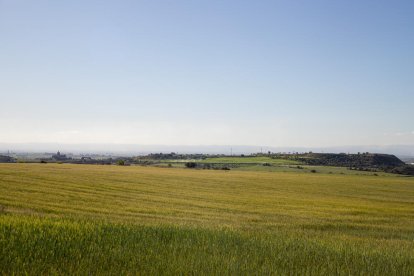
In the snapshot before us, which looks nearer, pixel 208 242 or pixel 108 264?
pixel 108 264

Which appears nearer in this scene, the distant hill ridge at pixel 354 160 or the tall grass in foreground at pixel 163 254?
the tall grass in foreground at pixel 163 254

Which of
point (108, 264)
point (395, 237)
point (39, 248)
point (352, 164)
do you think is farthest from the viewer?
point (352, 164)

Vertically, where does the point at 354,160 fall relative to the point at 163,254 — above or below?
above

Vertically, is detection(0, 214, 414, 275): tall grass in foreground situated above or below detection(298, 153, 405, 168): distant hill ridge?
below

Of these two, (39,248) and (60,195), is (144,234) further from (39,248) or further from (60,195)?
(60,195)

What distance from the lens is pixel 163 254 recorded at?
7.99 m

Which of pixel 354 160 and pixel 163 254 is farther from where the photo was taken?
pixel 354 160

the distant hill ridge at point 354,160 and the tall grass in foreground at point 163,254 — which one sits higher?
the distant hill ridge at point 354,160

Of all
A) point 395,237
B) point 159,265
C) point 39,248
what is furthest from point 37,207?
point 395,237

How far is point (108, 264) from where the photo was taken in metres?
7.16

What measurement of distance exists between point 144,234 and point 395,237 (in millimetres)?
12598

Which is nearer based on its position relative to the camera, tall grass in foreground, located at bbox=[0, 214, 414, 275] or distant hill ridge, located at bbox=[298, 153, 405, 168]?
tall grass in foreground, located at bbox=[0, 214, 414, 275]

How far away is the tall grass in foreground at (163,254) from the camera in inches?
276

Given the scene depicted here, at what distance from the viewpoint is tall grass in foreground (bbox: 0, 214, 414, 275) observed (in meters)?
7.00
